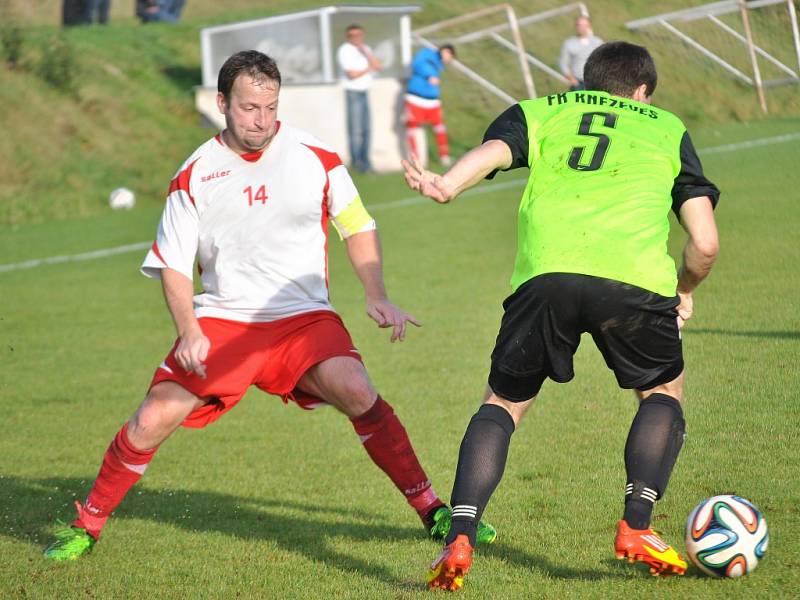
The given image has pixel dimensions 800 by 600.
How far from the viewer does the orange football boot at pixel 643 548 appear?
413 cm

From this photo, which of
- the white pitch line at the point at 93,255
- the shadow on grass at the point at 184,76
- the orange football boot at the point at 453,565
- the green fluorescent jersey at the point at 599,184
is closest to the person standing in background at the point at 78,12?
the shadow on grass at the point at 184,76

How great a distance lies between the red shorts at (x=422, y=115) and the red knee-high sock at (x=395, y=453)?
15867 millimetres

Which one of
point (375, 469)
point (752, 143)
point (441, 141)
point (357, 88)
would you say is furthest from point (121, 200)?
point (375, 469)

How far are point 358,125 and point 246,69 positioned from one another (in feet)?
50.3

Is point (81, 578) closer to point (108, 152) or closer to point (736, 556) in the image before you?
point (736, 556)

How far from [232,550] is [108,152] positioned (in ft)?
53.5

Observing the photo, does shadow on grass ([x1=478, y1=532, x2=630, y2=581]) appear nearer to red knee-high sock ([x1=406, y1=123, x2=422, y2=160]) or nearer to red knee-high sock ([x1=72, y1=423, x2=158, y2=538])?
red knee-high sock ([x1=72, y1=423, x2=158, y2=538])

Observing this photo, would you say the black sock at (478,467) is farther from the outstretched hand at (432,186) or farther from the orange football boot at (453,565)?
the outstretched hand at (432,186)

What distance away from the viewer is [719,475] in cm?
561

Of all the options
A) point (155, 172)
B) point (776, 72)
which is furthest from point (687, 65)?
point (155, 172)

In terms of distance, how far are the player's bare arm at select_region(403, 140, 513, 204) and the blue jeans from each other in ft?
51.7

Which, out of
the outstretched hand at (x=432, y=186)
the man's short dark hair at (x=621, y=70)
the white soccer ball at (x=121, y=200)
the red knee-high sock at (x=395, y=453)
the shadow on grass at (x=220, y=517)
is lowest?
the white soccer ball at (x=121, y=200)

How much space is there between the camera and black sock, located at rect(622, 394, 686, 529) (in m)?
4.23

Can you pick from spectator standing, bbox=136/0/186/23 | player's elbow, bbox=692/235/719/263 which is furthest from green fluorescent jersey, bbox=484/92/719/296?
spectator standing, bbox=136/0/186/23
